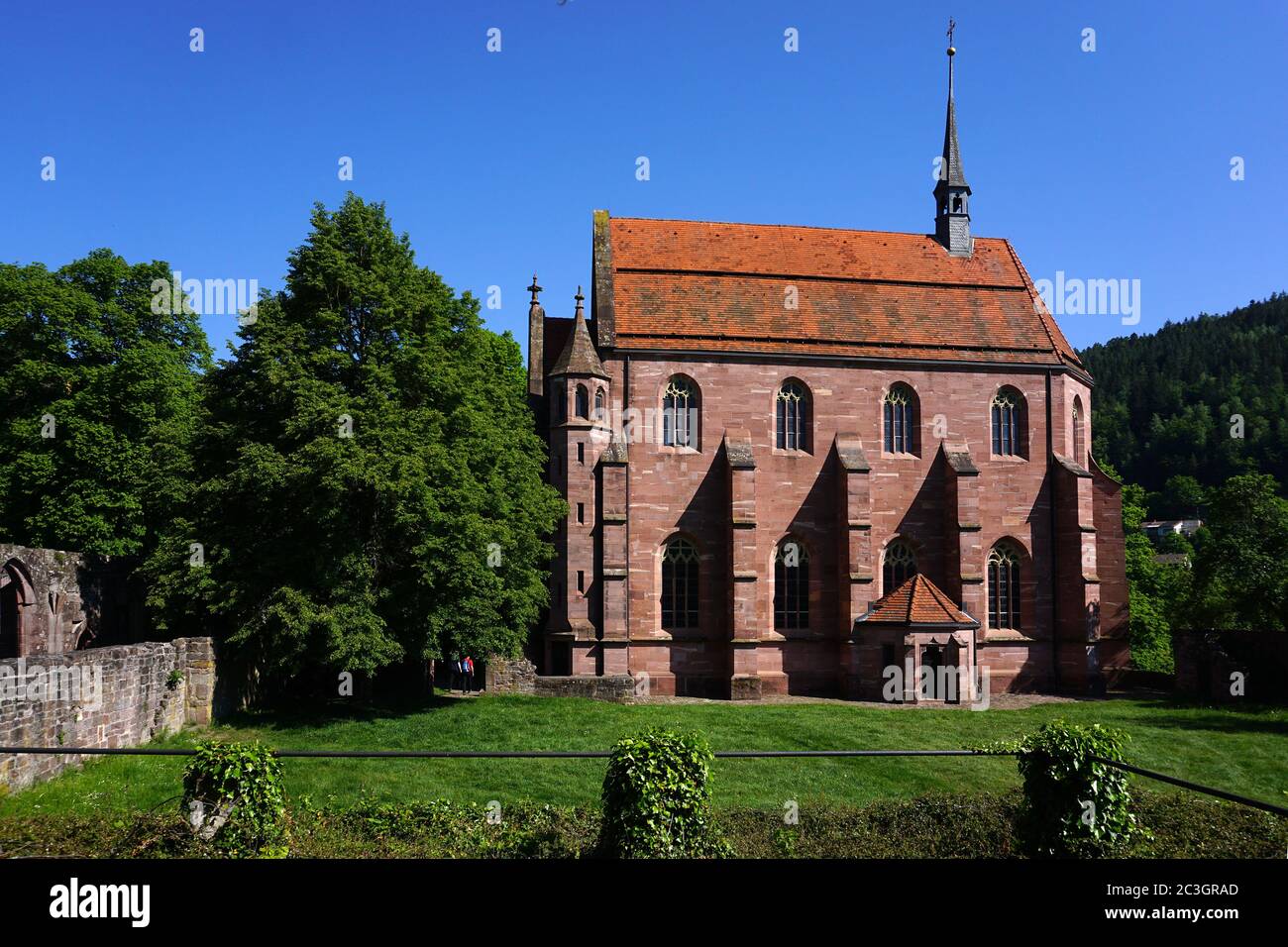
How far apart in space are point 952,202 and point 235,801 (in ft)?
122

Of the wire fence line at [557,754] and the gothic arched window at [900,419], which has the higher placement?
the gothic arched window at [900,419]

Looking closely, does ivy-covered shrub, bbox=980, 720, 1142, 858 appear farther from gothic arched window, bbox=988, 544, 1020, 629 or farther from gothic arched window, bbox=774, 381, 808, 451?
gothic arched window, bbox=988, 544, 1020, 629

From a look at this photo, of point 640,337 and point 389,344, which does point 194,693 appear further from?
point 640,337

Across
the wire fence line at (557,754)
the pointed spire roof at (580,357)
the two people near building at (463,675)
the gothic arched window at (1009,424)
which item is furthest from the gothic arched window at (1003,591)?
the wire fence line at (557,754)

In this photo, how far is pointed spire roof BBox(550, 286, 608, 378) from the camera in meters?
32.5

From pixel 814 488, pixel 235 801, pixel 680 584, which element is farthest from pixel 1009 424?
pixel 235 801

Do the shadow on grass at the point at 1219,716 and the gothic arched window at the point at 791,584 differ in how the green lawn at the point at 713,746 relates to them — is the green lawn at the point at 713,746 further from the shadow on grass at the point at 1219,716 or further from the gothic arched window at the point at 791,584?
the gothic arched window at the point at 791,584

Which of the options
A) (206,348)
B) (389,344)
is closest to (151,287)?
(206,348)

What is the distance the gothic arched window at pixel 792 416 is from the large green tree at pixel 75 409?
19952 mm

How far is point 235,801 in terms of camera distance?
1021 centimetres

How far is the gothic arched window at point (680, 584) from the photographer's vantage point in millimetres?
33469

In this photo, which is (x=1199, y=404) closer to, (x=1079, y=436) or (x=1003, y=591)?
(x=1079, y=436)
